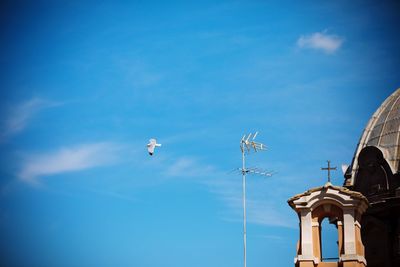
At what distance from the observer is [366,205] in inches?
1559

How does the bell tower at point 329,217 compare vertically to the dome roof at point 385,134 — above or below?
below

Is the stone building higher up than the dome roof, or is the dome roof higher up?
the dome roof

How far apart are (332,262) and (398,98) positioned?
501 inches

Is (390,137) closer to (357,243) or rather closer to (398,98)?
(398,98)

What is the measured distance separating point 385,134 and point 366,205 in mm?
7177

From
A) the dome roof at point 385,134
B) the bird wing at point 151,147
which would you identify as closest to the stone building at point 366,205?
the dome roof at point 385,134

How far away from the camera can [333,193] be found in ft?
128

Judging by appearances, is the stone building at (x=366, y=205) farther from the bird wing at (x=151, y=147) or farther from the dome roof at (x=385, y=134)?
the bird wing at (x=151, y=147)

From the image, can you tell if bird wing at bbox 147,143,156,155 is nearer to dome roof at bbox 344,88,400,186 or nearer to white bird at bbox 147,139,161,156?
white bird at bbox 147,139,161,156

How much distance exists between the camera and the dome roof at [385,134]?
43969mm

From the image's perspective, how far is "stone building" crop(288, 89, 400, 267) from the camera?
38.5 metres

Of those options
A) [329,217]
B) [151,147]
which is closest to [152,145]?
[151,147]

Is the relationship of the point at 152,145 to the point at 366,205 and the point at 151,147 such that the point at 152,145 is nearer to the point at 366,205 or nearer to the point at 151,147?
the point at 151,147

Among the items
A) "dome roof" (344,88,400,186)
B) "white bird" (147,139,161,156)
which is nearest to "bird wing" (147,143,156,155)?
"white bird" (147,139,161,156)
